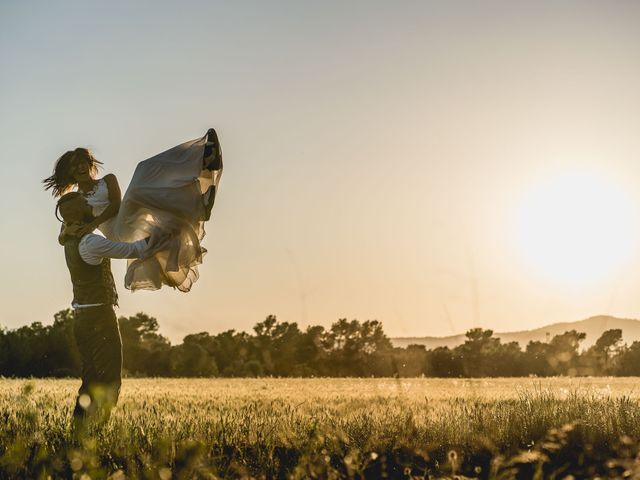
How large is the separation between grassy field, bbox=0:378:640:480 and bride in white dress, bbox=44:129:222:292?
61.4 inches

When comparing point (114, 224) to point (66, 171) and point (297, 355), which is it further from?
point (297, 355)

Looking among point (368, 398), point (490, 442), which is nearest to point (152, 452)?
point (490, 442)

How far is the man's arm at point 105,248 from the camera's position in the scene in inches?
261

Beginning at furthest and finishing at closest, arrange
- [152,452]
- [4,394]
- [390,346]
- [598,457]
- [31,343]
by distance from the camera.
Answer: [390,346] → [31,343] → [4,394] → [598,457] → [152,452]

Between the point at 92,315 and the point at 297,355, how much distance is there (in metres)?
41.4

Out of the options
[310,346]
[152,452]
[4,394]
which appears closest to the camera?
[152,452]

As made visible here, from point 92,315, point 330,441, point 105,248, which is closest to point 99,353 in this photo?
point 92,315

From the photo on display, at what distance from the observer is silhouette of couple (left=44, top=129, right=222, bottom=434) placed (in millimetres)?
6844

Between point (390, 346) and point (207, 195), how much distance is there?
4967 cm

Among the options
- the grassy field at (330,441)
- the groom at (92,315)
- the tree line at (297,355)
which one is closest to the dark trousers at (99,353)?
the groom at (92,315)

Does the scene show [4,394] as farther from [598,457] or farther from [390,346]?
[390,346]

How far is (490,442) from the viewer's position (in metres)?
6.59

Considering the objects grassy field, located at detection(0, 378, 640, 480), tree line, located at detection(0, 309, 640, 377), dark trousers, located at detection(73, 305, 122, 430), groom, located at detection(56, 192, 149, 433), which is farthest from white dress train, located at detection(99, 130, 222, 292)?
tree line, located at detection(0, 309, 640, 377)

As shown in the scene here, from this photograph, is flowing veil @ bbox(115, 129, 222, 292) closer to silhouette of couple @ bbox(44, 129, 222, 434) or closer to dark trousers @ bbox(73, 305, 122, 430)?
silhouette of couple @ bbox(44, 129, 222, 434)
